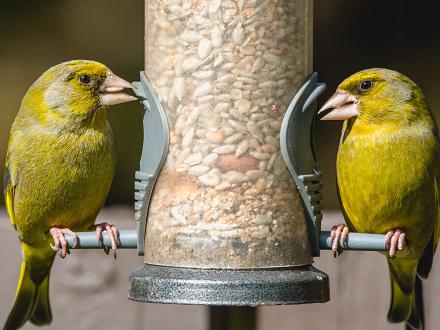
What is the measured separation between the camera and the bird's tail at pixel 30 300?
6.92 m

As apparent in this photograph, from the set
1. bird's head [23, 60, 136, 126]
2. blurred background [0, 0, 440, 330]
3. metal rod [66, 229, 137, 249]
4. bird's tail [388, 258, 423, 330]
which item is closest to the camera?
metal rod [66, 229, 137, 249]

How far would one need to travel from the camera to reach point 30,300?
695 centimetres

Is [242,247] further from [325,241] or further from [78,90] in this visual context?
[78,90]

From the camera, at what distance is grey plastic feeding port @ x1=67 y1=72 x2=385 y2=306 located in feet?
18.3

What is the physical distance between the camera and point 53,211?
651cm

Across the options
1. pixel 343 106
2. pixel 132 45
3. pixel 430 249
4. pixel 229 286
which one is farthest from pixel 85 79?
pixel 132 45

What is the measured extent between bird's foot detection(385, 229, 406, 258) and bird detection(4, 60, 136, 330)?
47.3 inches

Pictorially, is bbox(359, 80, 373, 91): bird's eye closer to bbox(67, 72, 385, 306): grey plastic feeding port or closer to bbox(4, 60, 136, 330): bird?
bbox(67, 72, 385, 306): grey plastic feeding port

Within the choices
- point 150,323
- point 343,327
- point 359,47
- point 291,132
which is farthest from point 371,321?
point 359,47

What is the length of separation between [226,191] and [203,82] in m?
0.43

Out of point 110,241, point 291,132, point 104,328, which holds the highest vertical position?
point 291,132

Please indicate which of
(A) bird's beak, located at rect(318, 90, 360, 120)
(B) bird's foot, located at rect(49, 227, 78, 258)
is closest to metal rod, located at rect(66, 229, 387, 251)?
(B) bird's foot, located at rect(49, 227, 78, 258)

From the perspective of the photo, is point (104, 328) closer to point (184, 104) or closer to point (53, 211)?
point (53, 211)

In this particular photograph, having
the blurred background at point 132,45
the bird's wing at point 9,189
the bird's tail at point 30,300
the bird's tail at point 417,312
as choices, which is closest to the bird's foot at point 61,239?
the bird's wing at point 9,189
